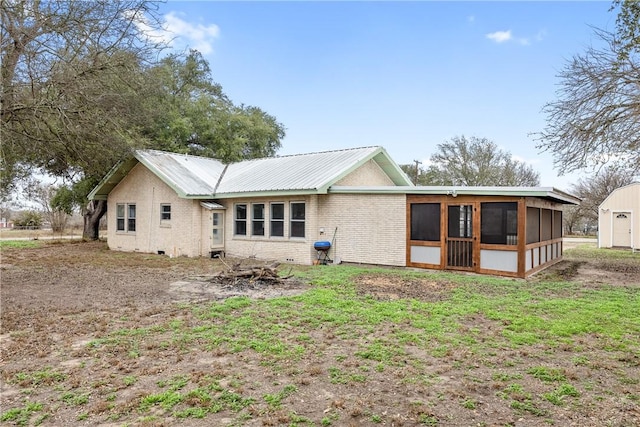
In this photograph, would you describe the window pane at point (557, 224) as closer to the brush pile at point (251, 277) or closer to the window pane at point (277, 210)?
the window pane at point (277, 210)

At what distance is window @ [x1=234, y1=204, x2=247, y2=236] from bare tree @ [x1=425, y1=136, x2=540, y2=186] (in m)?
26.9

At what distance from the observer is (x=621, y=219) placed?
22.3 meters

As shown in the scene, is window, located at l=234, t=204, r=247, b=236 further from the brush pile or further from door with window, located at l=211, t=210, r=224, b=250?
the brush pile

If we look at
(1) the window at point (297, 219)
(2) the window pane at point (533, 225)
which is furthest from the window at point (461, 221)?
(1) the window at point (297, 219)

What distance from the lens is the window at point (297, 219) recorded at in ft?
47.9

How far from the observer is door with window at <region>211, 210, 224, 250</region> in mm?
16500

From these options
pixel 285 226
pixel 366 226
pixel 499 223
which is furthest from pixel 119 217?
pixel 499 223

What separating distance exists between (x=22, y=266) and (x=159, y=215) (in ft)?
18.2

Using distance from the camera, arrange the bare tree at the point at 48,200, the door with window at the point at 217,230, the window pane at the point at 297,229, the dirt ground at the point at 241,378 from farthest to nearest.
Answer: the bare tree at the point at 48,200
the door with window at the point at 217,230
the window pane at the point at 297,229
the dirt ground at the point at 241,378

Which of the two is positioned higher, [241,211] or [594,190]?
[594,190]

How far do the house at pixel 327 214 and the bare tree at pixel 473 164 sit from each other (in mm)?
21071

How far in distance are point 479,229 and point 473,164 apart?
93.5 ft

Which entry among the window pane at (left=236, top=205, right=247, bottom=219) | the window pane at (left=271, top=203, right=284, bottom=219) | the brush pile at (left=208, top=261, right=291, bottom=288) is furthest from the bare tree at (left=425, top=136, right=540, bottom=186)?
the brush pile at (left=208, top=261, right=291, bottom=288)

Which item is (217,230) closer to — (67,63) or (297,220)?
(297,220)
